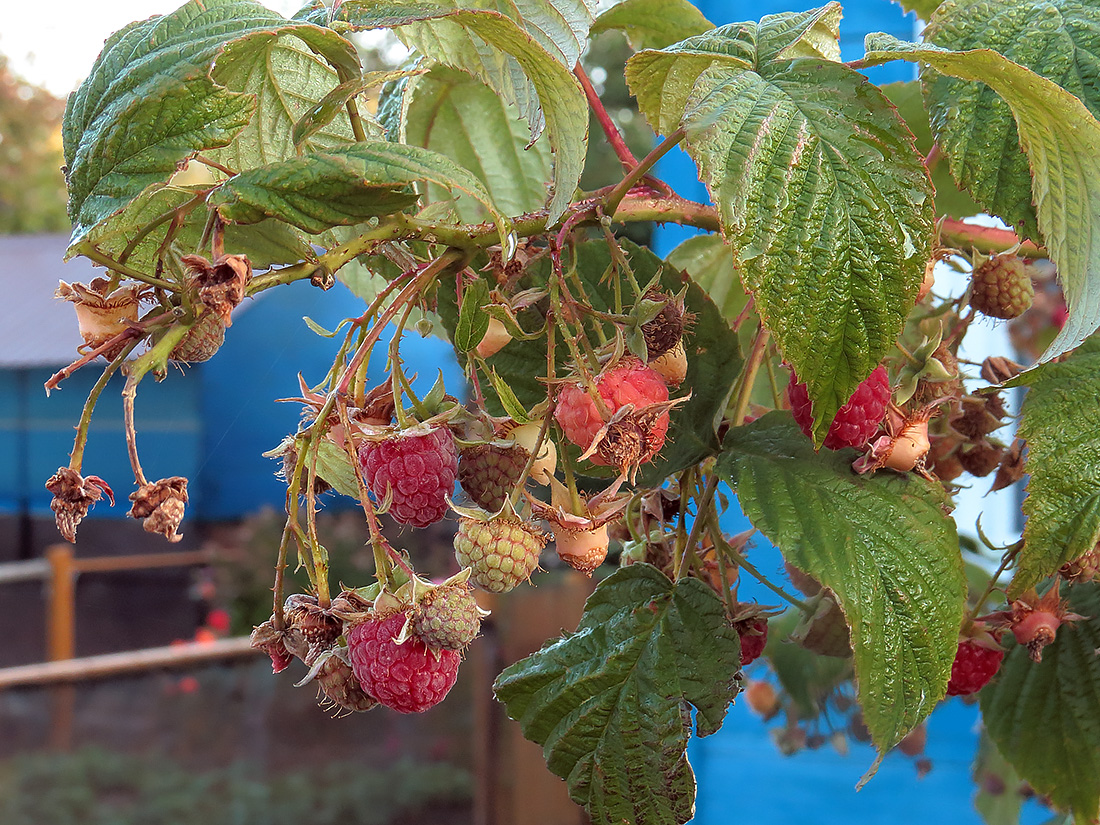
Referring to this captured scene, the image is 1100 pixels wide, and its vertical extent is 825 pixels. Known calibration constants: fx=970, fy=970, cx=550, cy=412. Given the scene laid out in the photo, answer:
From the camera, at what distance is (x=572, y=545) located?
1.02 ft

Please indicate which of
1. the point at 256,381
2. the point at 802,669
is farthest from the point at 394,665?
the point at 256,381

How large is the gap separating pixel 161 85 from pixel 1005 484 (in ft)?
1.18

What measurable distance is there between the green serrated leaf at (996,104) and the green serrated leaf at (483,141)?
8.6 inches

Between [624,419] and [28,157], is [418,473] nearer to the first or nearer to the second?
[624,419]

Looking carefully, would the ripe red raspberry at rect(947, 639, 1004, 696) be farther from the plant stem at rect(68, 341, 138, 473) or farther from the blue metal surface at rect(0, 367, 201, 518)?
the blue metal surface at rect(0, 367, 201, 518)

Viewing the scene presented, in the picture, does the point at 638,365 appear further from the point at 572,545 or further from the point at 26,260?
the point at 26,260

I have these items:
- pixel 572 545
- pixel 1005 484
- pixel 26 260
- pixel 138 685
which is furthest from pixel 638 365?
pixel 26 260

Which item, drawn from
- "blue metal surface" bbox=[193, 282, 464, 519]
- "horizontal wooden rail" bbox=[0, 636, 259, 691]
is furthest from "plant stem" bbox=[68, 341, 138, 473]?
"blue metal surface" bbox=[193, 282, 464, 519]

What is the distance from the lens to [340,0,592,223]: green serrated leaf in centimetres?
26

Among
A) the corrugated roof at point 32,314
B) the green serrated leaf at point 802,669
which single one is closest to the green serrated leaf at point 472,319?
the green serrated leaf at point 802,669

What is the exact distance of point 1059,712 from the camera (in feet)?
1.47

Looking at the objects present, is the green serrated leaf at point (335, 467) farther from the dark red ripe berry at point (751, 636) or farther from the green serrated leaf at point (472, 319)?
the dark red ripe berry at point (751, 636)

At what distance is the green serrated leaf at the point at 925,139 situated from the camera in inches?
17.4

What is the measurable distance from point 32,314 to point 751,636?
2.66 m
